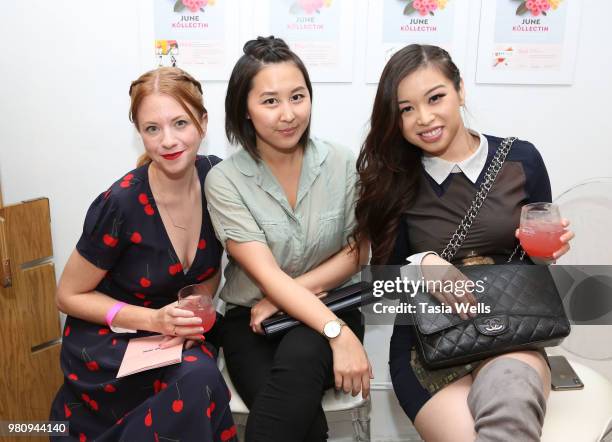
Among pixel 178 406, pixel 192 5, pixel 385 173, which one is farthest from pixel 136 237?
pixel 192 5

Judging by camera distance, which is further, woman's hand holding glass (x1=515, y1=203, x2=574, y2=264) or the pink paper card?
the pink paper card

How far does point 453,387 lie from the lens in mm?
1373

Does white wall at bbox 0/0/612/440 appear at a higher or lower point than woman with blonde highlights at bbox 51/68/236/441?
higher

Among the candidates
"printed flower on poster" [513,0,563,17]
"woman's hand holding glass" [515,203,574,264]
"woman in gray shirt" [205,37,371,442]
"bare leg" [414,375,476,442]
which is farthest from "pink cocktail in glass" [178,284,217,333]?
"printed flower on poster" [513,0,563,17]

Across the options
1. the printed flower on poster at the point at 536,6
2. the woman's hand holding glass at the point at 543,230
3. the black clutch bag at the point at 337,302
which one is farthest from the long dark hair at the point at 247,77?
the printed flower on poster at the point at 536,6

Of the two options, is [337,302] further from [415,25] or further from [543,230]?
[415,25]

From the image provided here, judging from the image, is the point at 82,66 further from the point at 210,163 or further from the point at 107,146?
the point at 210,163

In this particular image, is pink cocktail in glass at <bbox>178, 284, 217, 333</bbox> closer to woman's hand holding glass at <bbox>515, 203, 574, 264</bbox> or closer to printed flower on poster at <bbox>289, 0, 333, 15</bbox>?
woman's hand holding glass at <bbox>515, 203, 574, 264</bbox>

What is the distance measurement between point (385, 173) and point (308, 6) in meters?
0.68

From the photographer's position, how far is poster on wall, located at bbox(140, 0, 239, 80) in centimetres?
187

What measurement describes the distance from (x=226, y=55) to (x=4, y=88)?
2.53 feet

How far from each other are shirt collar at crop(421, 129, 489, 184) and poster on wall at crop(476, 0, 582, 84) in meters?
0.47

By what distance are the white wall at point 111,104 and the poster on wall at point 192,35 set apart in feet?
0.15

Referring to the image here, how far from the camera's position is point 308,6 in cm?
186
